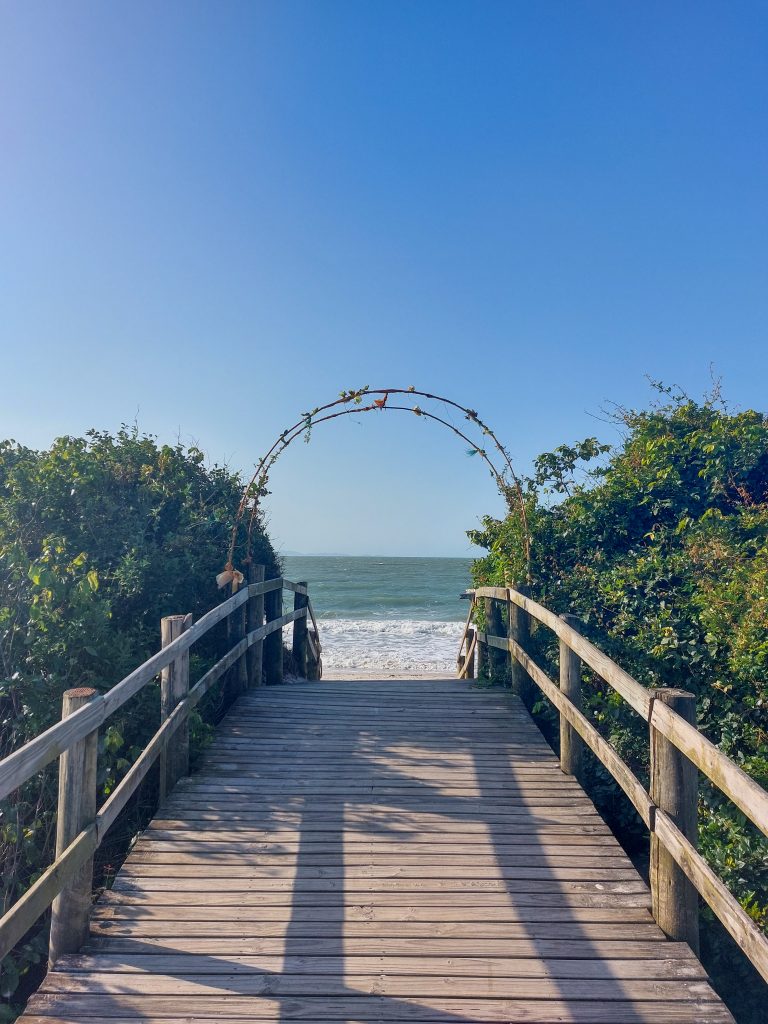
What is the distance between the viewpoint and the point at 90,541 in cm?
656

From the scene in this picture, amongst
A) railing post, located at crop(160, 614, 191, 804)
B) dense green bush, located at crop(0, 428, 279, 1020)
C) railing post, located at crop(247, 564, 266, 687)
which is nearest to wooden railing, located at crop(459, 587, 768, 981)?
railing post, located at crop(160, 614, 191, 804)

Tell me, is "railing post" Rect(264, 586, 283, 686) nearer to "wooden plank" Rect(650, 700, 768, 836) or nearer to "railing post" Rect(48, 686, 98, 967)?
"railing post" Rect(48, 686, 98, 967)

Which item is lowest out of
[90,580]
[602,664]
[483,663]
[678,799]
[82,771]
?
[483,663]

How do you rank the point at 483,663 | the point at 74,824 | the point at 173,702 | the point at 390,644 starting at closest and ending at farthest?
the point at 74,824 < the point at 173,702 < the point at 483,663 < the point at 390,644

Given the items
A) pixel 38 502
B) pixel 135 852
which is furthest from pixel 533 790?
pixel 38 502

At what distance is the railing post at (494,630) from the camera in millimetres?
7093

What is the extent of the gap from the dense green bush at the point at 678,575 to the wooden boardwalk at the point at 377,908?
0.88 meters

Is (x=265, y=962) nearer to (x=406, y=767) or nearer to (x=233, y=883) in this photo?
(x=233, y=883)

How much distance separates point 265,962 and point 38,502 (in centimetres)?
530

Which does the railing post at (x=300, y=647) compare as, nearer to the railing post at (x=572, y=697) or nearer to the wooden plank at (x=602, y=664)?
the wooden plank at (x=602, y=664)

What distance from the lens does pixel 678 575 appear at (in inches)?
243

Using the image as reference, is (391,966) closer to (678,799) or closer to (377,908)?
(377,908)

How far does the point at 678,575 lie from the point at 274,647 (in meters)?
4.44

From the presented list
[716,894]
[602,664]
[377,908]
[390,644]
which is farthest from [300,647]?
[390,644]
